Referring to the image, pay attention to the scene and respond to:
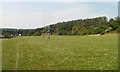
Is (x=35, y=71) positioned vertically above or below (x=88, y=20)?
below

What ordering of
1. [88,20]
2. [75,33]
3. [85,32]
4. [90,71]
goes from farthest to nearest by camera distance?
[88,20] < [75,33] < [85,32] < [90,71]

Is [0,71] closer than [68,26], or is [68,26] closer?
[0,71]

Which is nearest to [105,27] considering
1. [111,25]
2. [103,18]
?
[111,25]

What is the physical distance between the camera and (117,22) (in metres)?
131

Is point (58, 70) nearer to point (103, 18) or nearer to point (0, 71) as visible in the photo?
point (0, 71)

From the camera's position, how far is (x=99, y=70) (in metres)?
8.50

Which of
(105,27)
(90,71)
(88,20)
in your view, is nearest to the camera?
(90,71)

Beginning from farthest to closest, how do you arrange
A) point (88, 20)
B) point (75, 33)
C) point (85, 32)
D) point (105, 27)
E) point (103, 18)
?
1. point (88, 20)
2. point (103, 18)
3. point (75, 33)
4. point (85, 32)
5. point (105, 27)

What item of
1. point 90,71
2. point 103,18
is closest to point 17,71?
point 90,71

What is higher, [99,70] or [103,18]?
[103,18]

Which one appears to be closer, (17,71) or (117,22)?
(17,71)

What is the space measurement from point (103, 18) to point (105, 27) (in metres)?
45.5

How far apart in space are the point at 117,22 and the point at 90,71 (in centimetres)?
13013

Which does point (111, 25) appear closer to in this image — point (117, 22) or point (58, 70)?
point (117, 22)
